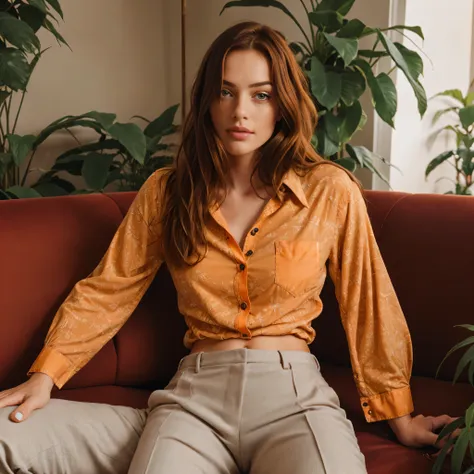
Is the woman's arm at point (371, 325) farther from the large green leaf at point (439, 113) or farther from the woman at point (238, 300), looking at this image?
the large green leaf at point (439, 113)

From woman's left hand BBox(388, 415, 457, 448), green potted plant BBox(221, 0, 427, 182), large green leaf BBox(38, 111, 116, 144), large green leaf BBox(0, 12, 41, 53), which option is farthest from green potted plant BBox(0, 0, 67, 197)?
woman's left hand BBox(388, 415, 457, 448)

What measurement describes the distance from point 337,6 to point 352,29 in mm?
99

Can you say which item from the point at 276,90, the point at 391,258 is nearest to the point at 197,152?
the point at 276,90

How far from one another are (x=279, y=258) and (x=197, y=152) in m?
0.31

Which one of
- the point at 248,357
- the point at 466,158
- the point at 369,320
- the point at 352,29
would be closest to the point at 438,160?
the point at 466,158

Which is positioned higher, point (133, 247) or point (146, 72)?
point (146, 72)

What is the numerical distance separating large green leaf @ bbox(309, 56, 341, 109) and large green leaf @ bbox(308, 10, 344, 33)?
0.33 feet

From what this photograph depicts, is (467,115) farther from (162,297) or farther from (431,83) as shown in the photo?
(162,297)

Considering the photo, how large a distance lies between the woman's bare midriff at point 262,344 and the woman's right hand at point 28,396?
329 millimetres

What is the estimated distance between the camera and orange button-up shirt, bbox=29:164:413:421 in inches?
56.9

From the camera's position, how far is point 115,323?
158cm

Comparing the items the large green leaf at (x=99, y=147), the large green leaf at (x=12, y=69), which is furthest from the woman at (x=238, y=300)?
the large green leaf at (x=99, y=147)

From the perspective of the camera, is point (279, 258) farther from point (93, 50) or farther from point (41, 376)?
point (93, 50)

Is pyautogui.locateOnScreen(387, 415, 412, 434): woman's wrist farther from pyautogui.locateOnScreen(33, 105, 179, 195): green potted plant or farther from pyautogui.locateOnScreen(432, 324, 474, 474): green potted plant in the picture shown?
pyautogui.locateOnScreen(33, 105, 179, 195): green potted plant
